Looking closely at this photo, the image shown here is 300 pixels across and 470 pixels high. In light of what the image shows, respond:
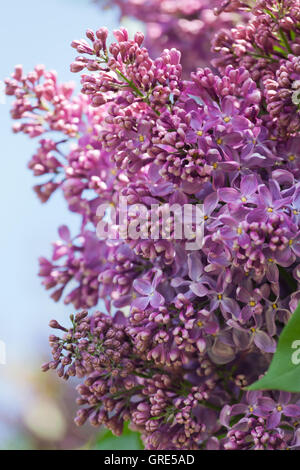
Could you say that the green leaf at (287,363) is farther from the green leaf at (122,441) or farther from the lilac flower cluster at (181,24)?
the lilac flower cluster at (181,24)

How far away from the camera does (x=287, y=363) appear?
0.51 metres

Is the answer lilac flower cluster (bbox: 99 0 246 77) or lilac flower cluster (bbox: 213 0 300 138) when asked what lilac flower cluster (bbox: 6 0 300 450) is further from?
lilac flower cluster (bbox: 99 0 246 77)

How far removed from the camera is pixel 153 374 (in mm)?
658

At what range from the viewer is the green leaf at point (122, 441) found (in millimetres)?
809

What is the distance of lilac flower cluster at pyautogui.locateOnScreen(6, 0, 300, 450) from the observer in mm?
568

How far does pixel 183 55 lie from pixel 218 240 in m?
0.50

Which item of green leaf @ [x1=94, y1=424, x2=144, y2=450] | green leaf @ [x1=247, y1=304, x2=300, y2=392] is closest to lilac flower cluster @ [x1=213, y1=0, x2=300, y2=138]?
green leaf @ [x1=247, y1=304, x2=300, y2=392]

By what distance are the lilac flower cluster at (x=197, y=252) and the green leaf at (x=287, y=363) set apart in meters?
0.06

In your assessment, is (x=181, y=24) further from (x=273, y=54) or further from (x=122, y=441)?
(x=122, y=441)

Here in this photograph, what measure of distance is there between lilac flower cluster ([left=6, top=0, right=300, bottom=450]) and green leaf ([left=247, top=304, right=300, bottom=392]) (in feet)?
0.20

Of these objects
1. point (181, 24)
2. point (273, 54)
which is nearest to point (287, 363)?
point (273, 54)

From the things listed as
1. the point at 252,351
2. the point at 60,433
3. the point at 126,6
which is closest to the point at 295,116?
the point at 252,351

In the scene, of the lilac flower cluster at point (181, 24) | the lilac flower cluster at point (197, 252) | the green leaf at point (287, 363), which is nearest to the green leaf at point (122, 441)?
the lilac flower cluster at point (197, 252)

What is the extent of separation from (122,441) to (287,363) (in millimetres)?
381
